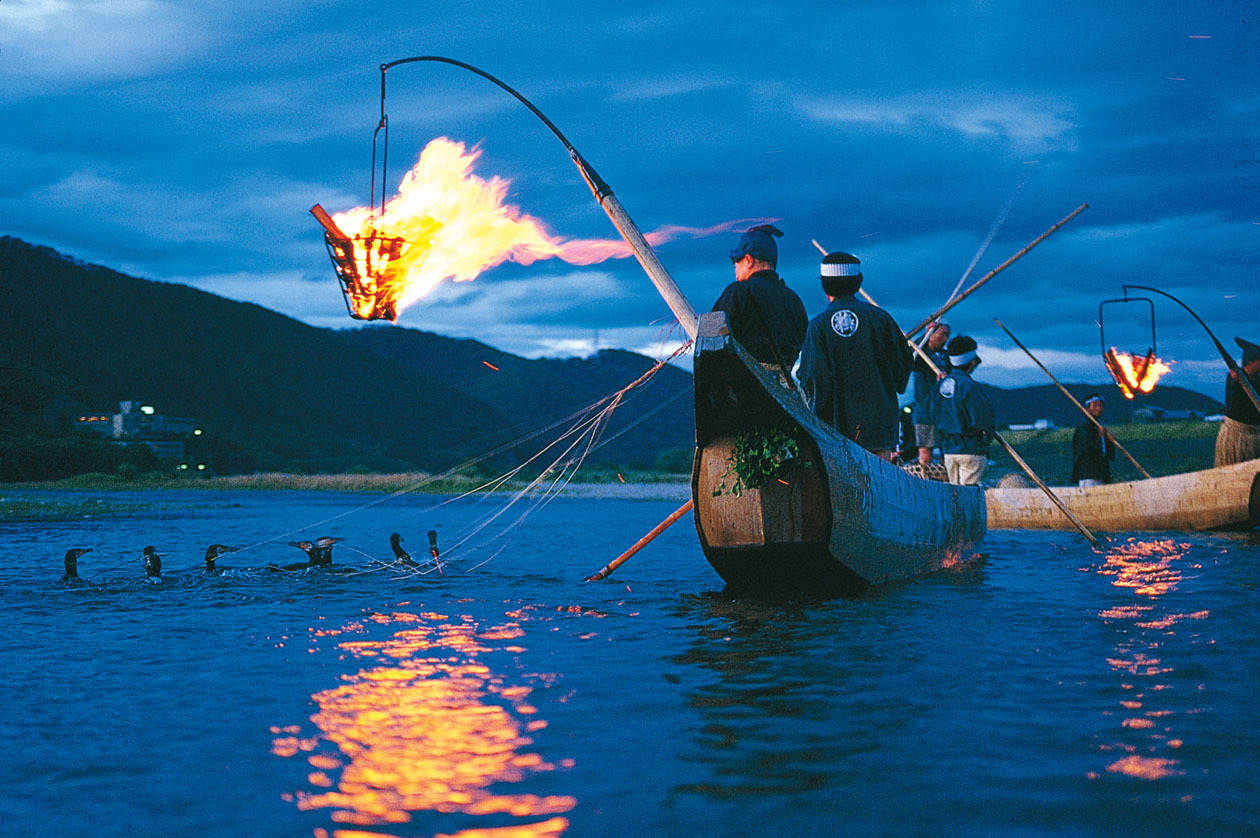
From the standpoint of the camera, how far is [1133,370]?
58.1 feet

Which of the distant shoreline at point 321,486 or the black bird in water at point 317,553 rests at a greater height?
the black bird in water at point 317,553

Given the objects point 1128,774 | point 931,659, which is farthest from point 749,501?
point 1128,774

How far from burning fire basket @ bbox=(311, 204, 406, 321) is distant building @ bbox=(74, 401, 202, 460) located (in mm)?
71827

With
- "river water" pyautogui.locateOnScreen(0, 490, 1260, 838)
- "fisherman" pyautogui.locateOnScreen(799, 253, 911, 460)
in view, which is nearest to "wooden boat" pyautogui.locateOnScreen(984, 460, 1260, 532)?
"river water" pyautogui.locateOnScreen(0, 490, 1260, 838)

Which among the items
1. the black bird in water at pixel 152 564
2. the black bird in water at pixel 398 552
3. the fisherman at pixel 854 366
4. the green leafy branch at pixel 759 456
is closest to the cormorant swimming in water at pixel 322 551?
the black bird in water at pixel 398 552

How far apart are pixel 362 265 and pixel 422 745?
14.2 ft

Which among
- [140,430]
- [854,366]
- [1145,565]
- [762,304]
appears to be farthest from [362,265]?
[140,430]

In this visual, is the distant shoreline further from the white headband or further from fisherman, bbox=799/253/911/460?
fisherman, bbox=799/253/911/460

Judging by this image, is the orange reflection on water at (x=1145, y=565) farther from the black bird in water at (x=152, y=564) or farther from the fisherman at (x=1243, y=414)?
the black bird in water at (x=152, y=564)

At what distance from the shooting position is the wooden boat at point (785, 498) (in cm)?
720

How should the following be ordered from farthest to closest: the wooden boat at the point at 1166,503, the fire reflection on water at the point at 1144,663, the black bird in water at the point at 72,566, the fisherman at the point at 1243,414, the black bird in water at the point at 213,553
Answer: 1. the fisherman at the point at 1243,414
2. the wooden boat at the point at 1166,503
3. the black bird in water at the point at 213,553
4. the black bird in water at the point at 72,566
5. the fire reflection on water at the point at 1144,663

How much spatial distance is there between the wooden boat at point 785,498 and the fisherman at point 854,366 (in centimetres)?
47

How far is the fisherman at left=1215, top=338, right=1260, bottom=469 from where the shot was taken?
597 inches

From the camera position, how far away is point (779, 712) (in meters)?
4.43
